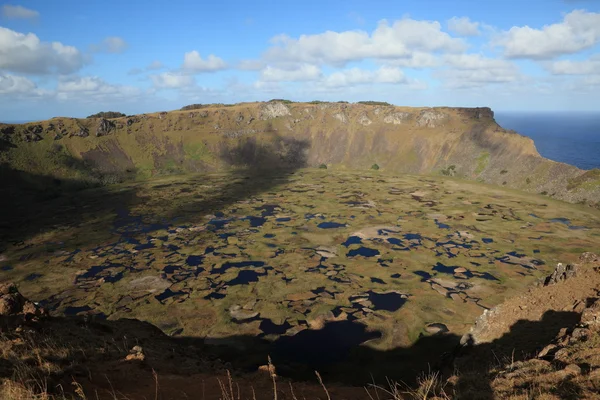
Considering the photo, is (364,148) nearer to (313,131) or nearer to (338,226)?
(313,131)

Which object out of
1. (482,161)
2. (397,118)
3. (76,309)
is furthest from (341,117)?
(76,309)

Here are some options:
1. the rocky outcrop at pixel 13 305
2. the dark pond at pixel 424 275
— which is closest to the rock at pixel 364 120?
the dark pond at pixel 424 275

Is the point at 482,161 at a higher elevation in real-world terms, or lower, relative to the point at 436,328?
higher

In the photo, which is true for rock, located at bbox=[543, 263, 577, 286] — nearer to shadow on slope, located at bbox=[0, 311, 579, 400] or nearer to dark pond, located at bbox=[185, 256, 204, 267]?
shadow on slope, located at bbox=[0, 311, 579, 400]

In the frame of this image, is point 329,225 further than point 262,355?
Yes

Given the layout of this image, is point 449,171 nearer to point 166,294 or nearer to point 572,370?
point 166,294
